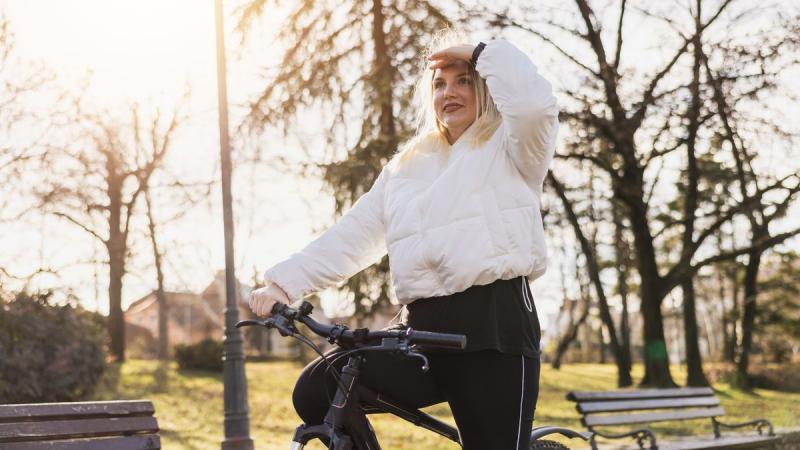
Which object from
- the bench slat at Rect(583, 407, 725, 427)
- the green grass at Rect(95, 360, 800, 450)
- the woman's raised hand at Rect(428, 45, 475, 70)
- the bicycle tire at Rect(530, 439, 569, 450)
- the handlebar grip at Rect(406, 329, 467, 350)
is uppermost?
the woman's raised hand at Rect(428, 45, 475, 70)

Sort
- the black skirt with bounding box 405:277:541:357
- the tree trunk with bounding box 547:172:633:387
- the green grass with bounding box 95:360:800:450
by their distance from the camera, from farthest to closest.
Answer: the tree trunk with bounding box 547:172:633:387
the green grass with bounding box 95:360:800:450
the black skirt with bounding box 405:277:541:357

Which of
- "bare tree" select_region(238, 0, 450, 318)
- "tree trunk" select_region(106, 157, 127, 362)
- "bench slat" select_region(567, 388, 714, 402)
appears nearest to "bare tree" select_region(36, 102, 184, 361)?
"tree trunk" select_region(106, 157, 127, 362)

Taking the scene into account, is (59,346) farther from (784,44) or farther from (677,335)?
(677,335)

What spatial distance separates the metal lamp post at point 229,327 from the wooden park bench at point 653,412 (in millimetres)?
4149

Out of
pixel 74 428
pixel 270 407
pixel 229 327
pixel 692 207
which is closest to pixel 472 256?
pixel 74 428

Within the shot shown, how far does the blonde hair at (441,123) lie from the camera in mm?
3166

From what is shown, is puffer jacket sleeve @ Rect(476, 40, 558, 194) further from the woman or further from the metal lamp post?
the metal lamp post

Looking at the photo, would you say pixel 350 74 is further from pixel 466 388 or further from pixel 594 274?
pixel 466 388

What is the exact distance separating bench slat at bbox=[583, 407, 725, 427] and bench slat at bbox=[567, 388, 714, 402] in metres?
0.17

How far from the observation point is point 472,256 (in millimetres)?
2932

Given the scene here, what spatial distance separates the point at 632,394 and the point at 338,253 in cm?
701

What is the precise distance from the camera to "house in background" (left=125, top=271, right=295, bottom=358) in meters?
34.7

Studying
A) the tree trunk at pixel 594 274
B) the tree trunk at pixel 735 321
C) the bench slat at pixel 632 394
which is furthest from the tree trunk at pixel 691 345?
the bench slat at pixel 632 394

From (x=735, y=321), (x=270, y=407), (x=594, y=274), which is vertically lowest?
(x=270, y=407)
